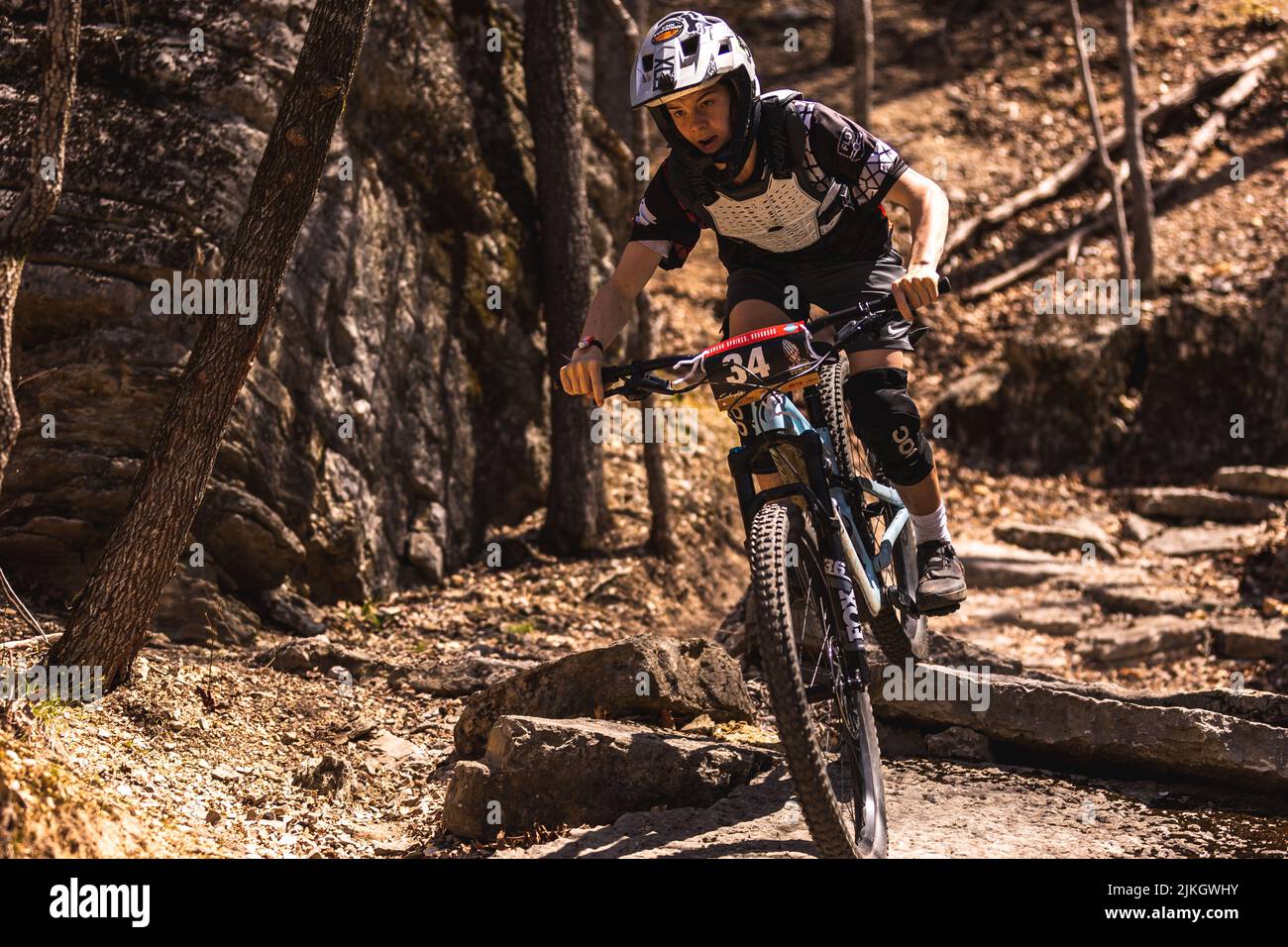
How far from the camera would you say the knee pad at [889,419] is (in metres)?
4.68

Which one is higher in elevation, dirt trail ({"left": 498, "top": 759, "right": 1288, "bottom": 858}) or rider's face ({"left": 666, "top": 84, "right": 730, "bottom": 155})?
rider's face ({"left": 666, "top": 84, "right": 730, "bottom": 155})

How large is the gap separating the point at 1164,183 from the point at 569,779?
50.0 ft

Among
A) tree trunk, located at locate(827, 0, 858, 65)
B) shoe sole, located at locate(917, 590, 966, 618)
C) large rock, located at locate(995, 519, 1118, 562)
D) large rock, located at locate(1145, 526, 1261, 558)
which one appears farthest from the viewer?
tree trunk, located at locate(827, 0, 858, 65)

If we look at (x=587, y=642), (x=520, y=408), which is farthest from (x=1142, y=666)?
(x=520, y=408)

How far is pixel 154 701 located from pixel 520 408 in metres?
5.21

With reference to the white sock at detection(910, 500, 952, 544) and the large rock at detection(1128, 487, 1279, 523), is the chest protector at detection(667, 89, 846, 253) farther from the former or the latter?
the large rock at detection(1128, 487, 1279, 523)

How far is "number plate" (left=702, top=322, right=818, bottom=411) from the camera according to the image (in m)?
3.98

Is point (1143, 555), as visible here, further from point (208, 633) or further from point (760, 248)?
point (208, 633)

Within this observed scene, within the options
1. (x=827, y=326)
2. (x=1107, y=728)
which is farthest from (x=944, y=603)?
(x=827, y=326)

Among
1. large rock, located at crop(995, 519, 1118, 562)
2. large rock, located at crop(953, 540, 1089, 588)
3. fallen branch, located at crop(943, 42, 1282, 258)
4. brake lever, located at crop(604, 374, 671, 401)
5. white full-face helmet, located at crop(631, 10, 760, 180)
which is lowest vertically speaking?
large rock, located at crop(953, 540, 1089, 588)

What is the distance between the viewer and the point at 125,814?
4336 millimetres

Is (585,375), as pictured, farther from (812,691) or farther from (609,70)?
(609,70)

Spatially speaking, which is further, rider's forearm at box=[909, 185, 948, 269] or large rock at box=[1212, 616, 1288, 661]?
large rock at box=[1212, 616, 1288, 661]

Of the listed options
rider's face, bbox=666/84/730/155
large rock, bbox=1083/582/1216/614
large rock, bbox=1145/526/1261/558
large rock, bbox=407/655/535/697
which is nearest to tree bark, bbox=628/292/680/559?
large rock, bbox=407/655/535/697
